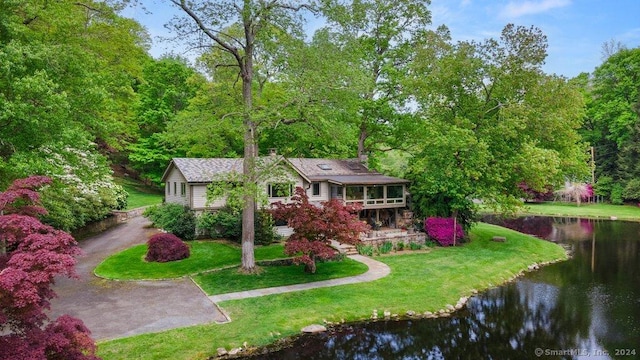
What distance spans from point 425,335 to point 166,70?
37.7 meters

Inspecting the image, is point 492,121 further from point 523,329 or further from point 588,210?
point 588,210

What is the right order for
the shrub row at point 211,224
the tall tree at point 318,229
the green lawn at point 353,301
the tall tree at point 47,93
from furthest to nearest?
the shrub row at point 211,224, the tall tree at point 318,229, the tall tree at point 47,93, the green lawn at point 353,301

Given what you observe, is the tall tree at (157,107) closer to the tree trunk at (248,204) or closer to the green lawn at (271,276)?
the tree trunk at (248,204)

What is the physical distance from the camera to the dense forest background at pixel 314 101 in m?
13.6

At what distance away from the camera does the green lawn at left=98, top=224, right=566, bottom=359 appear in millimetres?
11367

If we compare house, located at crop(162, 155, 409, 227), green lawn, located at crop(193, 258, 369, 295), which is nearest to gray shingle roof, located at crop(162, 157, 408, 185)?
house, located at crop(162, 155, 409, 227)

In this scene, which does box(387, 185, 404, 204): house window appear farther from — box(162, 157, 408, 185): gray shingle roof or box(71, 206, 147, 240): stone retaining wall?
box(71, 206, 147, 240): stone retaining wall

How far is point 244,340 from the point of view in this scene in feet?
39.2

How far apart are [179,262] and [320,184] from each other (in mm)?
11636

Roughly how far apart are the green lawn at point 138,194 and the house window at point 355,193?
18511 mm

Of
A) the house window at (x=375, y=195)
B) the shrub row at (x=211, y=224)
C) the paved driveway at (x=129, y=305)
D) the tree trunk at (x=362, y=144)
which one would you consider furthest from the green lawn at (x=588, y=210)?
the paved driveway at (x=129, y=305)

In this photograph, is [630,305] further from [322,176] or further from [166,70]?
[166,70]

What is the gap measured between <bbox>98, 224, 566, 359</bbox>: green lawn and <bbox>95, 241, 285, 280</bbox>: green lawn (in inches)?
186

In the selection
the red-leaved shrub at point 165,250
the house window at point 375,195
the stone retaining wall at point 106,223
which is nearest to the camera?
the red-leaved shrub at point 165,250
